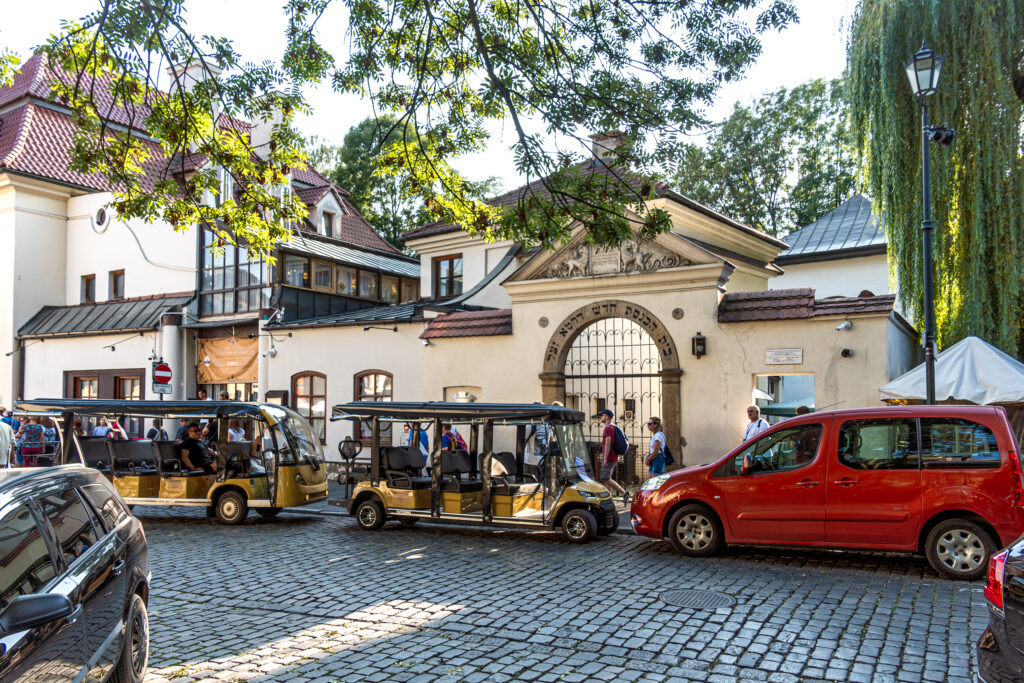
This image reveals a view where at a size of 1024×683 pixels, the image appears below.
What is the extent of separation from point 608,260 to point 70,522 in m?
13.3

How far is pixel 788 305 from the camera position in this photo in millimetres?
14859

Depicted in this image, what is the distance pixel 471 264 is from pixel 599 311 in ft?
28.5

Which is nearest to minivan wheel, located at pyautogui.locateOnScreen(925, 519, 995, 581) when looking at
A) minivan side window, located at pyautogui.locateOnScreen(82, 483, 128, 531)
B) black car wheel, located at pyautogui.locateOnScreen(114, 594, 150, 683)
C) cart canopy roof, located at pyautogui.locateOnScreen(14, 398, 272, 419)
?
black car wheel, located at pyautogui.locateOnScreen(114, 594, 150, 683)

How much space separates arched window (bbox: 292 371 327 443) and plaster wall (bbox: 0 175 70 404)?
13990 millimetres

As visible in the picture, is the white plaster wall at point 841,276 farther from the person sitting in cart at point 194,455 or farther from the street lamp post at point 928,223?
the person sitting in cart at point 194,455

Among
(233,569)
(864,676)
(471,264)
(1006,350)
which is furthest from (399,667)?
(471,264)

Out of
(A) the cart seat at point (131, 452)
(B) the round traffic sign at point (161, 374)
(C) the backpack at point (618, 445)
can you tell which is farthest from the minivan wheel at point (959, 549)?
(B) the round traffic sign at point (161, 374)

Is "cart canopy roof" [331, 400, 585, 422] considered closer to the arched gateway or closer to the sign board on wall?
the sign board on wall

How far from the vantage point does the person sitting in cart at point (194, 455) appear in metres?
14.5

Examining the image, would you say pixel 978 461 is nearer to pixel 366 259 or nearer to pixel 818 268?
pixel 818 268

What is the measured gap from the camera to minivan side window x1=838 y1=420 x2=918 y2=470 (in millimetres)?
9141

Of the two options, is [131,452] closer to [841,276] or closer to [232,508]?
[232,508]

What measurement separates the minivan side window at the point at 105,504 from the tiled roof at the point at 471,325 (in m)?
12.7

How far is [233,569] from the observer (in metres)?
9.75
